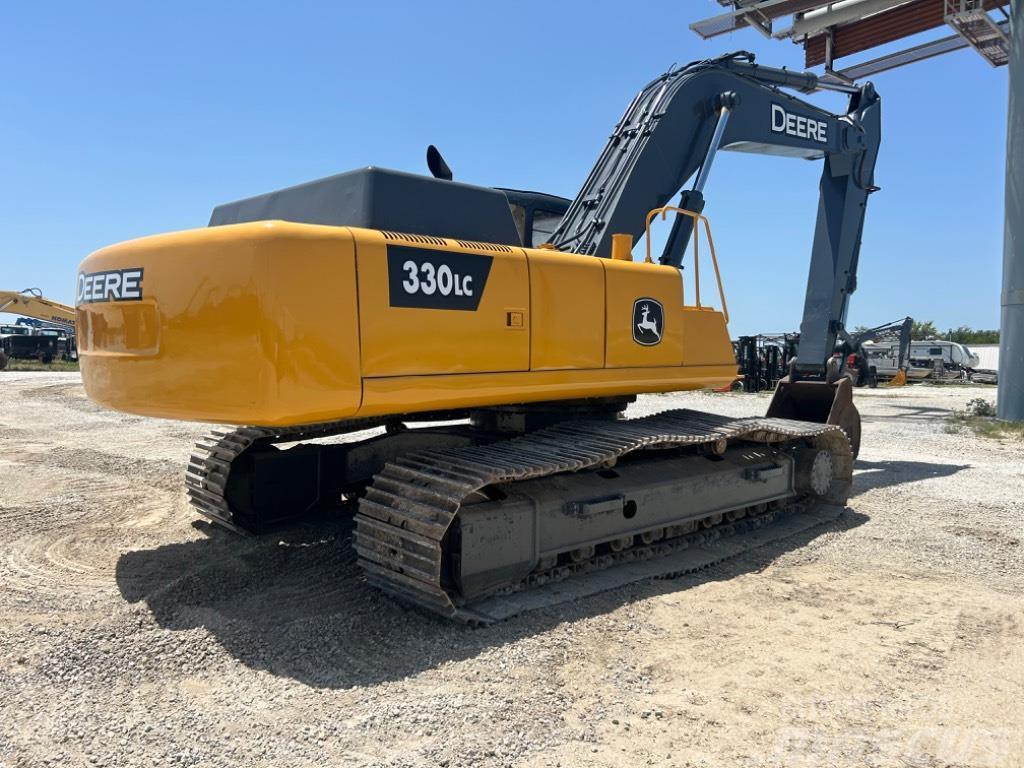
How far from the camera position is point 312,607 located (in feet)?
14.6

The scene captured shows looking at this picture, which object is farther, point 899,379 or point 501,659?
point 899,379

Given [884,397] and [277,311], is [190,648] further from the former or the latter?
[884,397]

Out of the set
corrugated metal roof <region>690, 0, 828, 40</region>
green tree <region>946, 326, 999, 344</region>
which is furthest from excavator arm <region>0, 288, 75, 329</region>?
green tree <region>946, 326, 999, 344</region>

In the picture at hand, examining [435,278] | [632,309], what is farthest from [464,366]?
[632,309]

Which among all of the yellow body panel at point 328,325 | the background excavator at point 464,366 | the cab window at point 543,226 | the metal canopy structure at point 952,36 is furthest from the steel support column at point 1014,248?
the yellow body panel at point 328,325

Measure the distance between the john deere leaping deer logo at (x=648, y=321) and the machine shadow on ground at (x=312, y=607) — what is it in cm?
153

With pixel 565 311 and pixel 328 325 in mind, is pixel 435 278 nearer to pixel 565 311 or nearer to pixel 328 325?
pixel 328 325

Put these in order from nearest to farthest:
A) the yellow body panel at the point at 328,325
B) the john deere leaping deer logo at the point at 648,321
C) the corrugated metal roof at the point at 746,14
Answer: the yellow body panel at the point at 328,325 → the john deere leaping deer logo at the point at 648,321 → the corrugated metal roof at the point at 746,14

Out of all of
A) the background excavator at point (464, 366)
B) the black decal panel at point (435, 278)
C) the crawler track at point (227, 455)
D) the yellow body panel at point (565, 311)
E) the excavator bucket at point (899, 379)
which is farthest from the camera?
the excavator bucket at point (899, 379)

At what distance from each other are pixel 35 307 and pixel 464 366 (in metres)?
35.4

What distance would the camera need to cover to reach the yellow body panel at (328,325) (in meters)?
3.68

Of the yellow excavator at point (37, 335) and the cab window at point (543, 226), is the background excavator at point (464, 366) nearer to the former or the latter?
the cab window at point (543, 226)

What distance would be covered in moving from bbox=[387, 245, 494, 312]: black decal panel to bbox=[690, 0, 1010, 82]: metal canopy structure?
39.6ft

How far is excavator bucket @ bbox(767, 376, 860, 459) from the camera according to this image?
8.16m
